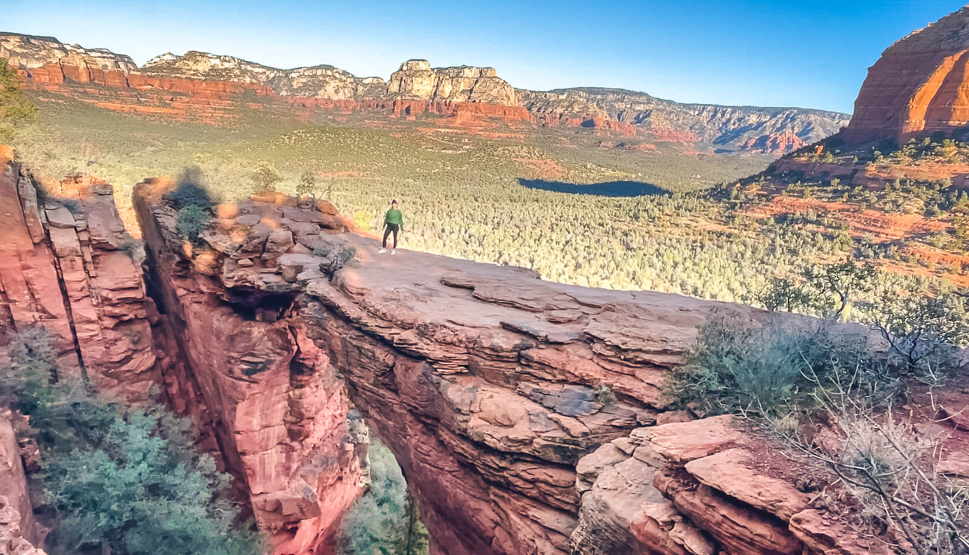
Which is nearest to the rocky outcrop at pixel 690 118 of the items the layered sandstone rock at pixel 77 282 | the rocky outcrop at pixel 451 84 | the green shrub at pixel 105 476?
the rocky outcrop at pixel 451 84

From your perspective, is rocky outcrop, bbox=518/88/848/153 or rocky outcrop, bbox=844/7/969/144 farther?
rocky outcrop, bbox=518/88/848/153

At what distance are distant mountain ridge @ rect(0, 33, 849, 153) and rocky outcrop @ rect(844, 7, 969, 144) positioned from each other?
68.8 m

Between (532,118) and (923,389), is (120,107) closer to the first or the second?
(532,118)

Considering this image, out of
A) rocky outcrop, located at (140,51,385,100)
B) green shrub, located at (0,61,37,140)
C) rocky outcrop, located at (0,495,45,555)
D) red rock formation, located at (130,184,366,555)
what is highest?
rocky outcrop, located at (140,51,385,100)

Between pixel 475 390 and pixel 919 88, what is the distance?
128ft

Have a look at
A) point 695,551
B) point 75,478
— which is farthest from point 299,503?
point 695,551

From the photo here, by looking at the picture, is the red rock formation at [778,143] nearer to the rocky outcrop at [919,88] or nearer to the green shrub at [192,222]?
the rocky outcrop at [919,88]

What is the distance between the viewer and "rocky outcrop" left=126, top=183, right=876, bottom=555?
4.42 m

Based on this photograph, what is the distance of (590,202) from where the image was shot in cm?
4456

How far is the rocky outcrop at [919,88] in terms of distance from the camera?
1169 inches

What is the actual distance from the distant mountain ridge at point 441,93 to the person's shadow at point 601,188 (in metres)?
41.9

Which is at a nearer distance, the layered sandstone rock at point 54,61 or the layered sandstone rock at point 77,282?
the layered sandstone rock at point 77,282

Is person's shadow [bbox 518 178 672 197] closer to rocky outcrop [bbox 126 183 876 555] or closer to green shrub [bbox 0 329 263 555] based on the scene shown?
rocky outcrop [bbox 126 183 876 555]

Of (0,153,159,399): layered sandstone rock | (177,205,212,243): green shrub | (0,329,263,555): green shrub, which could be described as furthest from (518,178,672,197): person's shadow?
(0,329,263,555): green shrub
